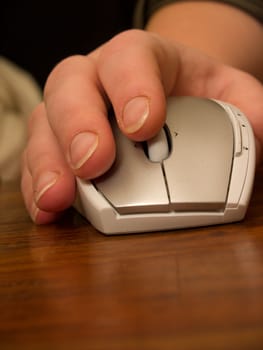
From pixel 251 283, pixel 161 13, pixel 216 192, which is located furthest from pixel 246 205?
pixel 161 13

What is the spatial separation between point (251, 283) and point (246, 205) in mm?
131

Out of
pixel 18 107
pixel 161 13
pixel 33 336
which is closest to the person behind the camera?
pixel 33 336

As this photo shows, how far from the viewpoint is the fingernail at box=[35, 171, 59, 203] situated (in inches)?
19.0

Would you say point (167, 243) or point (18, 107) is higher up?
point (167, 243)

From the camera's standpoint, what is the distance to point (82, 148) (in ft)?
1.42

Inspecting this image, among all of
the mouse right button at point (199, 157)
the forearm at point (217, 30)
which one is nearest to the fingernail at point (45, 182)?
the mouse right button at point (199, 157)

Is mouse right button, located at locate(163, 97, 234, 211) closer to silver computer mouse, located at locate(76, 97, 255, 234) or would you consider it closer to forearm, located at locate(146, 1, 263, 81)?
silver computer mouse, located at locate(76, 97, 255, 234)

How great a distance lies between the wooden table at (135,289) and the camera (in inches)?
10.4

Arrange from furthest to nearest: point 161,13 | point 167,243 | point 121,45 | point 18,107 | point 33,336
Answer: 1. point 18,107
2. point 161,13
3. point 121,45
4. point 167,243
5. point 33,336

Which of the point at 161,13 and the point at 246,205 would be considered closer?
the point at 246,205

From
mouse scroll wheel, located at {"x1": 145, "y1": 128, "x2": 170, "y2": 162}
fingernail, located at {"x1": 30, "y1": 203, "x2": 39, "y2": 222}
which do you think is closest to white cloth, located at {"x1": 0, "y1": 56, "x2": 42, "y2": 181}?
fingernail, located at {"x1": 30, "y1": 203, "x2": 39, "y2": 222}

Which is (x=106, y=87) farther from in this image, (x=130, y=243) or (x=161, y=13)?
(x=161, y=13)

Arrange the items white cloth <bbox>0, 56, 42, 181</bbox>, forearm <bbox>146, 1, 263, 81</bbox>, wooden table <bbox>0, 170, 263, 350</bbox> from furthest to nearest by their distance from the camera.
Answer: white cloth <bbox>0, 56, 42, 181</bbox> → forearm <bbox>146, 1, 263, 81</bbox> → wooden table <bbox>0, 170, 263, 350</bbox>

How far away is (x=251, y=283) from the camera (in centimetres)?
32
